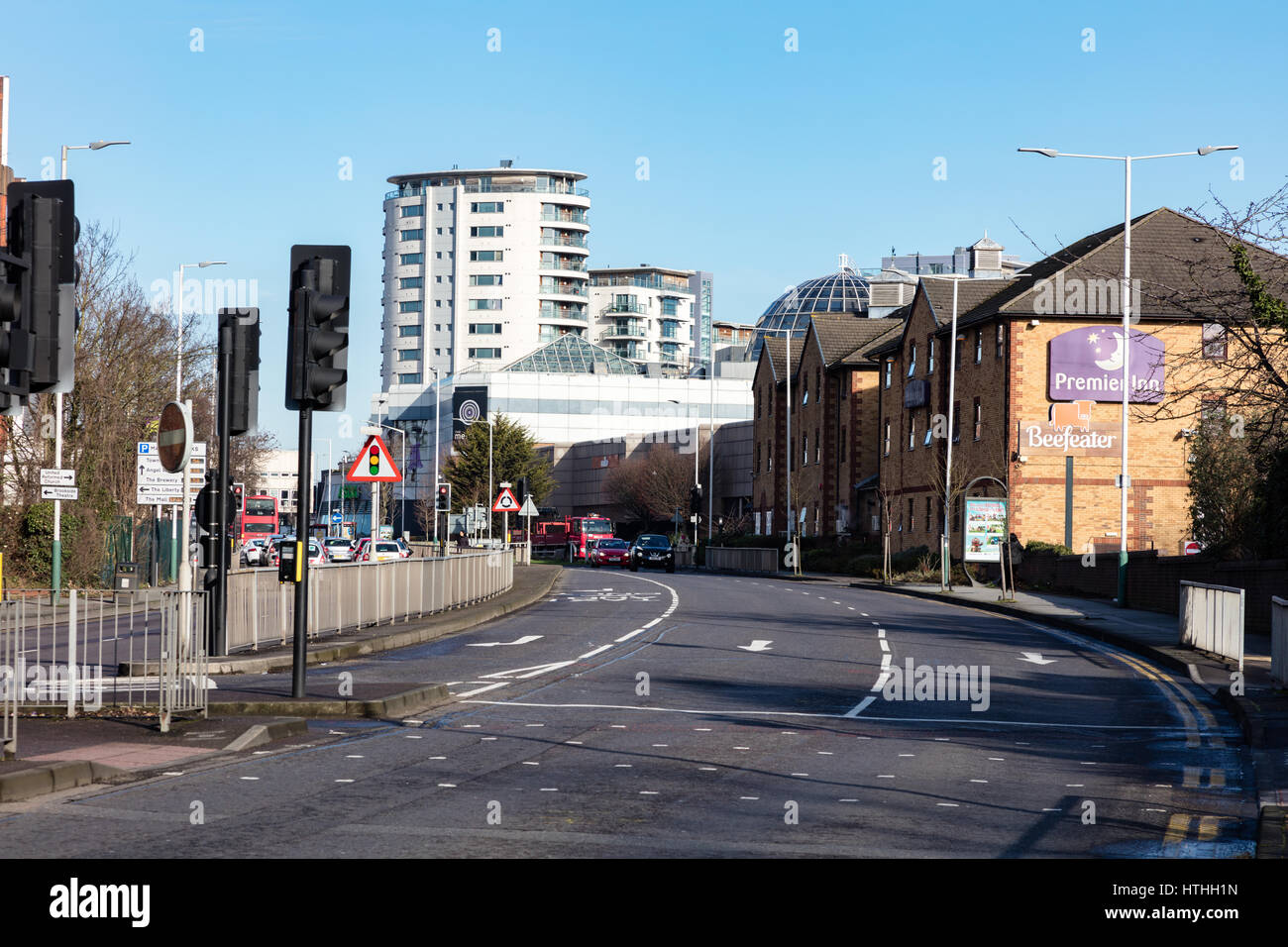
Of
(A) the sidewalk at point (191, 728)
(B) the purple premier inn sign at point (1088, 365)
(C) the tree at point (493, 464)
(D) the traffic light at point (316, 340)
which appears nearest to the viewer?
(A) the sidewalk at point (191, 728)

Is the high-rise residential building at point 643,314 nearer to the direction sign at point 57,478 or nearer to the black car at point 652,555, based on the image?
the black car at point 652,555

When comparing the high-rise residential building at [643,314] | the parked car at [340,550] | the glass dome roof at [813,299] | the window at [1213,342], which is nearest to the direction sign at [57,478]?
the window at [1213,342]

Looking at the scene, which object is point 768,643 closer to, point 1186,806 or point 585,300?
point 1186,806

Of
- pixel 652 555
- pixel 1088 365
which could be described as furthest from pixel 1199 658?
pixel 652 555

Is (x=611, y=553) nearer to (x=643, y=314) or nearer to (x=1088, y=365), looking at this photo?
(x=1088, y=365)

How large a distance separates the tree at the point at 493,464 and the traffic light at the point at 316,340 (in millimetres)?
95399

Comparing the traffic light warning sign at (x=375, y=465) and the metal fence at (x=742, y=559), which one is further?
the metal fence at (x=742, y=559)

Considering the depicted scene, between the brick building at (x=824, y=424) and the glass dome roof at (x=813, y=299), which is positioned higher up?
the glass dome roof at (x=813, y=299)

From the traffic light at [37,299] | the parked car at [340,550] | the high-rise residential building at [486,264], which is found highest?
the high-rise residential building at [486,264]

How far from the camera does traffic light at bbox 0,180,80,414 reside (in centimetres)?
1056

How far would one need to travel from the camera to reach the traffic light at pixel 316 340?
1392 centimetres

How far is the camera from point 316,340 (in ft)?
45.9

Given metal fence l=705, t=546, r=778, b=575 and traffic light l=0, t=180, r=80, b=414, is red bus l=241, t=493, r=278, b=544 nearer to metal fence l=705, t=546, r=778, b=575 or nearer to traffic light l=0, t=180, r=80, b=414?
metal fence l=705, t=546, r=778, b=575
